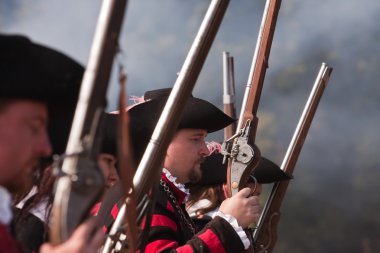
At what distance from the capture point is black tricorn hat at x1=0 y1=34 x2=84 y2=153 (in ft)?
7.77

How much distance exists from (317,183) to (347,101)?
1235 millimetres

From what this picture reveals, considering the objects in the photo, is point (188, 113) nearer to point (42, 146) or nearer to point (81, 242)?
point (42, 146)

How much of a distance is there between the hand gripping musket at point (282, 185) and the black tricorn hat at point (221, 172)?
102 mm

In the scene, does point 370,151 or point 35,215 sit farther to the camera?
point 370,151

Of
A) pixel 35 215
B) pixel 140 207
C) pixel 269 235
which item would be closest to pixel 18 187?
pixel 140 207

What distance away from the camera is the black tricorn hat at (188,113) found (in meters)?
4.23

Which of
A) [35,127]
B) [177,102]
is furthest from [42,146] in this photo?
[177,102]

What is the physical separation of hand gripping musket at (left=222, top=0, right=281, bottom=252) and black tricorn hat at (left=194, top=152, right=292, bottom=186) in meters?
0.73

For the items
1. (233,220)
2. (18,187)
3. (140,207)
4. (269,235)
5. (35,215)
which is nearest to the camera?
(18,187)

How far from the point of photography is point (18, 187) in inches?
95.0

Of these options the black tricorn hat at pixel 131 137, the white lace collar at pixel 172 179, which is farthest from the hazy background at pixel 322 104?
the black tricorn hat at pixel 131 137

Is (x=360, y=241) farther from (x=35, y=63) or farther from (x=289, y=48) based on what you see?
(x=35, y=63)

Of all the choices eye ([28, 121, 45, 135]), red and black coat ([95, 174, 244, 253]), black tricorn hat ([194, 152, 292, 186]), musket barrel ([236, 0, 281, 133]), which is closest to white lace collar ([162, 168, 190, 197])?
red and black coat ([95, 174, 244, 253])

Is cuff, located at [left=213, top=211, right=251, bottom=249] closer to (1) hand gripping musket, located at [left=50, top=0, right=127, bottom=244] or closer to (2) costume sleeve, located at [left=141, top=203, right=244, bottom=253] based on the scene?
(2) costume sleeve, located at [left=141, top=203, right=244, bottom=253]
